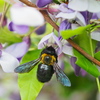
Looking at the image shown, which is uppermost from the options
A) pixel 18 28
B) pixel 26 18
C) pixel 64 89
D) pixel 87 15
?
pixel 87 15

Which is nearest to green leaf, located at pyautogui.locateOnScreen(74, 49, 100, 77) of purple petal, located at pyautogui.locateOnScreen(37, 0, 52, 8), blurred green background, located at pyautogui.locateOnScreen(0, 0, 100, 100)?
purple petal, located at pyautogui.locateOnScreen(37, 0, 52, 8)

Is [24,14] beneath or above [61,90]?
above

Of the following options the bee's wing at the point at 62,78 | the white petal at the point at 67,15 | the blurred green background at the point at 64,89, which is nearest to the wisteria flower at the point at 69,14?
the white petal at the point at 67,15

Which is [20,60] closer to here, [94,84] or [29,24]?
[29,24]

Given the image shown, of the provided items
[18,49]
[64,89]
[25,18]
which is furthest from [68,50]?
[64,89]

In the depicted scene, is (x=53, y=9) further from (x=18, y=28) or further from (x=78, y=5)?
(x=18, y=28)

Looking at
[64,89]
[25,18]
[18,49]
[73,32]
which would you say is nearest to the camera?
[73,32]

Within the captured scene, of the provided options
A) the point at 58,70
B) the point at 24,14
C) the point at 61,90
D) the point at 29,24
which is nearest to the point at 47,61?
the point at 58,70
